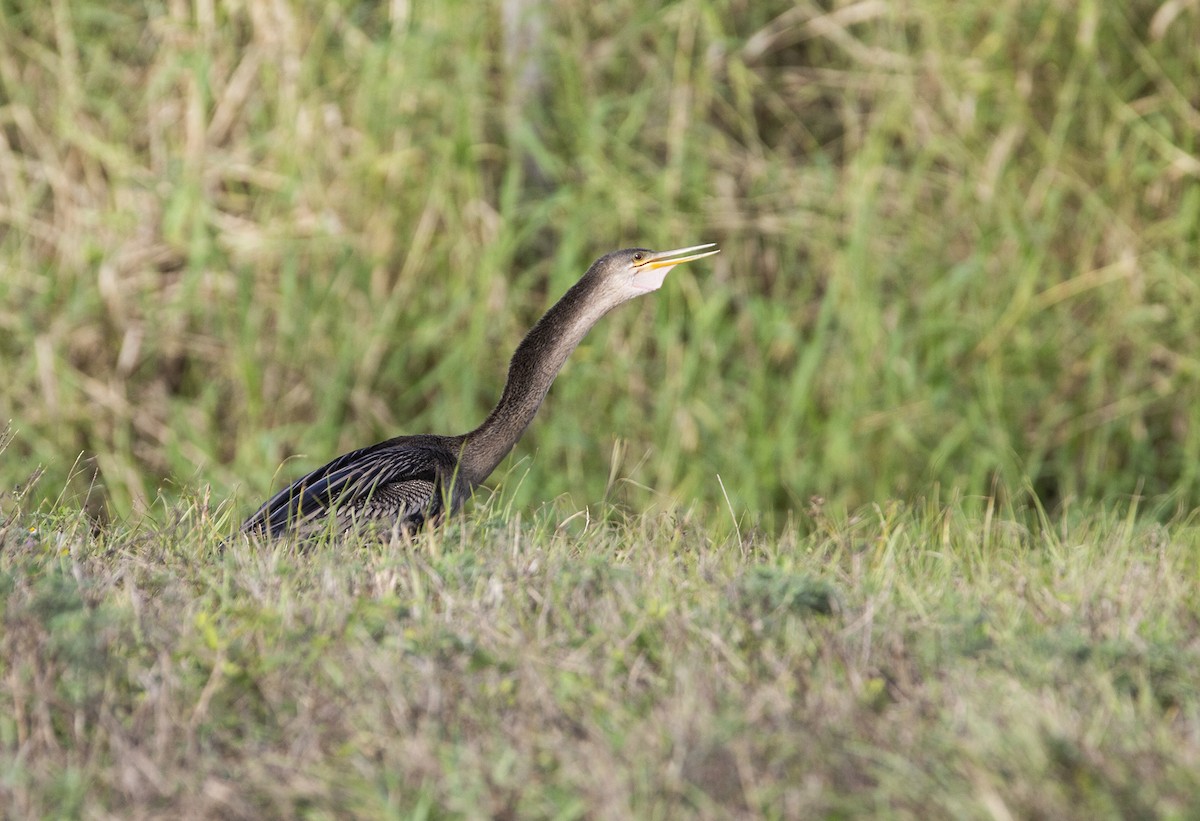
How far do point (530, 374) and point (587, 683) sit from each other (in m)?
2.05

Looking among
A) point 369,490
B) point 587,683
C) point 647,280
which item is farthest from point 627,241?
point 587,683

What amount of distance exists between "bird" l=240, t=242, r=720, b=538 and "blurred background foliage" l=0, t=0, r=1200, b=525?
1947 mm

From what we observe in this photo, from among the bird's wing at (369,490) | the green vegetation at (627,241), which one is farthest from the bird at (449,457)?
the green vegetation at (627,241)

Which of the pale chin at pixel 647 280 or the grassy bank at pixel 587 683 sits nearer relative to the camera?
the grassy bank at pixel 587 683

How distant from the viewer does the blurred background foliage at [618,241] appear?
711cm

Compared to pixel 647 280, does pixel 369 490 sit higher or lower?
lower

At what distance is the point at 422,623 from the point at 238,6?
515 centimetres

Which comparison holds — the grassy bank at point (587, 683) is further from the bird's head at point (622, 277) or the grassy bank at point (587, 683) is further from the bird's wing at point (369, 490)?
the bird's head at point (622, 277)

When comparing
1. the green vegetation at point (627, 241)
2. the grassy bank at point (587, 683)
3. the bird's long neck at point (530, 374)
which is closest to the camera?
the grassy bank at point (587, 683)

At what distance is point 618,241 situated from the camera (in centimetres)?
745

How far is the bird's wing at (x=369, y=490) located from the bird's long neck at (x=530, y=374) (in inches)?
7.6

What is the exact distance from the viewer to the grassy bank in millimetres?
2547

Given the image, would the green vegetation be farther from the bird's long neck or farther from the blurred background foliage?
the bird's long neck

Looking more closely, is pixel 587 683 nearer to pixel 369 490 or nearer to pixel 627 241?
pixel 369 490
